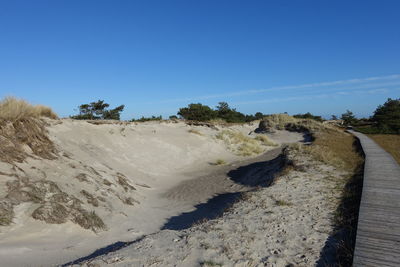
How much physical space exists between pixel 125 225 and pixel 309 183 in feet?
22.0

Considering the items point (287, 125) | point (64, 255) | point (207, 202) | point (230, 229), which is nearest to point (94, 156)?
point (207, 202)

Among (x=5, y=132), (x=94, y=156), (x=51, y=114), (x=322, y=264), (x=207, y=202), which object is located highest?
(x=51, y=114)

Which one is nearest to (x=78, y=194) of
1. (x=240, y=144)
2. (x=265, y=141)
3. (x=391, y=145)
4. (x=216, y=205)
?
(x=216, y=205)

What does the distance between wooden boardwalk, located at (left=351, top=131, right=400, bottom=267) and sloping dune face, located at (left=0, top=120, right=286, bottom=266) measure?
5.41 meters

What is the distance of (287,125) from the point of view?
125 feet

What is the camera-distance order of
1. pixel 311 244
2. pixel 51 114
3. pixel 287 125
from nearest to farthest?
pixel 311 244, pixel 51 114, pixel 287 125

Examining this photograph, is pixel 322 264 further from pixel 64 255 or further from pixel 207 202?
pixel 207 202

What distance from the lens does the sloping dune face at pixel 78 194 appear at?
5.55 metres

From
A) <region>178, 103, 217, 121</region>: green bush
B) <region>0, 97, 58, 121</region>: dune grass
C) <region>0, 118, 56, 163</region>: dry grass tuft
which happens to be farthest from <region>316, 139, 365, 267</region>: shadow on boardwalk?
<region>178, 103, 217, 121</region>: green bush

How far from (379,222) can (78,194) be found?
8303 millimetres

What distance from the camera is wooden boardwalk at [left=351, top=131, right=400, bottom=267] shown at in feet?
13.6

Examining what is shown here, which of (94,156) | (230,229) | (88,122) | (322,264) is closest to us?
(322,264)

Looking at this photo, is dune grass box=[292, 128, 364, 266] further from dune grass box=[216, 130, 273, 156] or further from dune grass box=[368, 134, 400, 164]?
dune grass box=[216, 130, 273, 156]

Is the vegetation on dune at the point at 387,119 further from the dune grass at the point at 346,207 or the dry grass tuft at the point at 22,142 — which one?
the dry grass tuft at the point at 22,142
